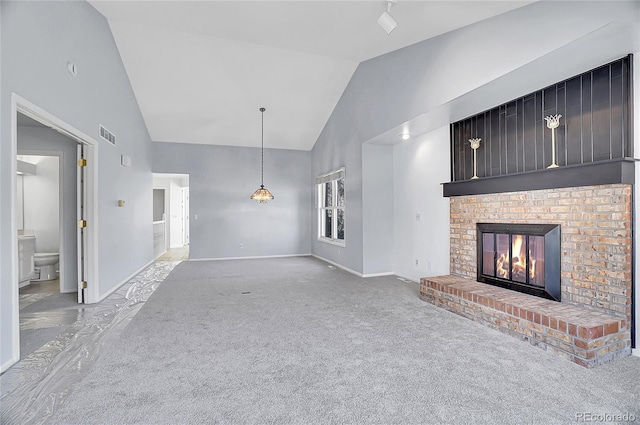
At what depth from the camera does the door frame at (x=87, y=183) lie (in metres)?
2.46

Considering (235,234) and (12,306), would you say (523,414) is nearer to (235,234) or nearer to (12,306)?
(12,306)

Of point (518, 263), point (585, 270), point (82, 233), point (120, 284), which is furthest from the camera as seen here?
point (120, 284)

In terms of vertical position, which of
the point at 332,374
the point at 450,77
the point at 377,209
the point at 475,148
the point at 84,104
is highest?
the point at 450,77

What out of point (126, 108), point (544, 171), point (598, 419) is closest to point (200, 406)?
point (598, 419)

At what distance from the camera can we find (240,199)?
8.34 metres

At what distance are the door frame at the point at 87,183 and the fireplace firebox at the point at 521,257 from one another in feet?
15.6

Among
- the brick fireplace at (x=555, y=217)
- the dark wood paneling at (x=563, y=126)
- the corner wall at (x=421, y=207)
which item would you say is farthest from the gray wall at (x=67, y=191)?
the dark wood paneling at (x=563, y=126)

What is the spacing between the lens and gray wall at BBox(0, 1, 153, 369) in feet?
7.86

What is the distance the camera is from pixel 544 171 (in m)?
3.23

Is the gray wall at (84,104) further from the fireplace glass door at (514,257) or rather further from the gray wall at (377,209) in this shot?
the fireplace glass door at (514,257)

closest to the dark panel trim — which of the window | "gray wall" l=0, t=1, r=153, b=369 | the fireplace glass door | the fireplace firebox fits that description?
the fireplace firebox

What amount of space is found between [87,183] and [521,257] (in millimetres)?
5476

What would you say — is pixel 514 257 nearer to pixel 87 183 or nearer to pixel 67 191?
pixel 87 183

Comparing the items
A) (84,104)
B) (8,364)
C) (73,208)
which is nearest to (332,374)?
(8,364)
